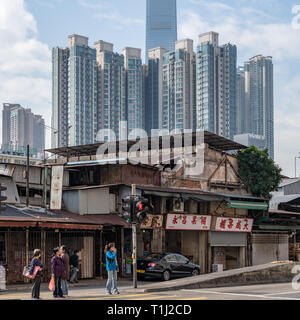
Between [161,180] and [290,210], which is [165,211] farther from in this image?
[290,210]

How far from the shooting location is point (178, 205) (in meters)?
36.2

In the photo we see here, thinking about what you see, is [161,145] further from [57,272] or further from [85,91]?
[85,91]

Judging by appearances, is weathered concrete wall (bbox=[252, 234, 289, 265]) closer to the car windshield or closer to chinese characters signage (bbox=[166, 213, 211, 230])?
chinese characters signage (bbox=[166, 213, 211, 230])

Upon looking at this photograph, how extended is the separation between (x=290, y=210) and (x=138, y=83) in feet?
500

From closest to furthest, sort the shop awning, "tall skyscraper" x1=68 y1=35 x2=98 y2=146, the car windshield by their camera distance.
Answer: the car windshield → the shop awning → "tall skyscraper" x1=68 y1=35 x2=98 y2=146

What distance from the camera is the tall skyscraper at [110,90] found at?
7274 inches

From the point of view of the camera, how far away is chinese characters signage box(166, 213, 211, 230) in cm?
3427

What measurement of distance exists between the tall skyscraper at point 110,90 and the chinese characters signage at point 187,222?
149 m

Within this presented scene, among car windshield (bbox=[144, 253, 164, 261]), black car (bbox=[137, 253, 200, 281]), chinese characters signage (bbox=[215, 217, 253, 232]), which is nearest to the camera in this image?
black car (bbox=[137, 253, 200, 281])

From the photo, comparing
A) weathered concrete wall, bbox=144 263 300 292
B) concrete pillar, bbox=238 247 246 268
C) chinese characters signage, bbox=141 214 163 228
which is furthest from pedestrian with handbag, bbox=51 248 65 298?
concrete pillar, bbox=238 247 246 268

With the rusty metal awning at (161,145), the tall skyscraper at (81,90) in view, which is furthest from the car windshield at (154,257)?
the tall skyscraper at (81,90)

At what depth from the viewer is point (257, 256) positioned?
42438mm

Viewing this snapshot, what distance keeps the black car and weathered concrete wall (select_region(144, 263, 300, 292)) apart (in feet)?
9.07
